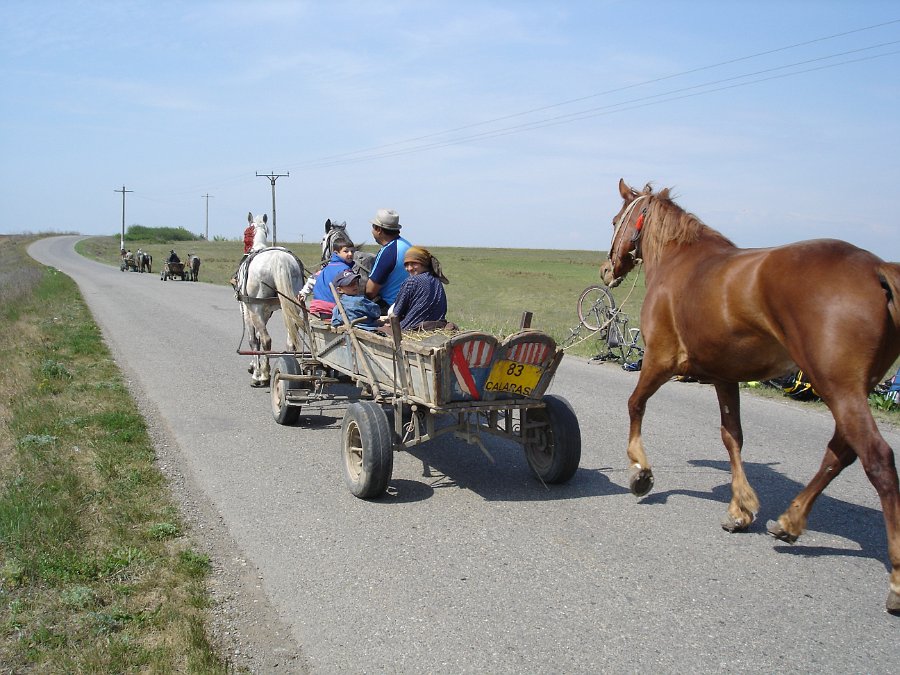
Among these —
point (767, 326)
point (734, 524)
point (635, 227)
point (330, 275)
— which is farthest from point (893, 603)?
point (330, 275)

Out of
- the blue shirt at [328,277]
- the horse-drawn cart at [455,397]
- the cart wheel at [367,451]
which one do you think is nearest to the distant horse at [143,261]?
the blue shirt at [328,277]

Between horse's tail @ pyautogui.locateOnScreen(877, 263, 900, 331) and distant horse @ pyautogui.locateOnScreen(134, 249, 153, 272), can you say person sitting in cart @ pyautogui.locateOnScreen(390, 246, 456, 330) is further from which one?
distant horse @ pyautogui.locateOnScreen(134, 249, 153, 272)

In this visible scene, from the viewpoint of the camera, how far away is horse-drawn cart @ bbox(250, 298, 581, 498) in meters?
5.41

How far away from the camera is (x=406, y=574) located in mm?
4480

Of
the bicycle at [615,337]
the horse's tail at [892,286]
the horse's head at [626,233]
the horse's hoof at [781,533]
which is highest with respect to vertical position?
the horse's head at [626,233]

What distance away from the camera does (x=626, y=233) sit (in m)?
6.40

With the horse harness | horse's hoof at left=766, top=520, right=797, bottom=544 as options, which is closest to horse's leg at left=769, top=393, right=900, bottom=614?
horse's hoof at left=766, top=520, right=797, bottom=544

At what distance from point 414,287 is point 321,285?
6.99 feet

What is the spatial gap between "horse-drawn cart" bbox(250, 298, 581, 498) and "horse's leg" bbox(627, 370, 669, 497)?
44cm

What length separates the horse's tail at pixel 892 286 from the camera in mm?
4145

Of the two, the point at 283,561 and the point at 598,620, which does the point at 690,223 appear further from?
the point at 283,561

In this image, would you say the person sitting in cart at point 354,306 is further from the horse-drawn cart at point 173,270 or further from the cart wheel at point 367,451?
the horse-drawn cart at point 173,270

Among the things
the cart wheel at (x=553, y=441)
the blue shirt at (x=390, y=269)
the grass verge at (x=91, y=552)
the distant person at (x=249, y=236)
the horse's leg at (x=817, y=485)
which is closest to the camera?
the grass verge at (x=91, y=552)

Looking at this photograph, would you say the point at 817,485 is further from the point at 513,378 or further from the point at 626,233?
the point at 626,233
